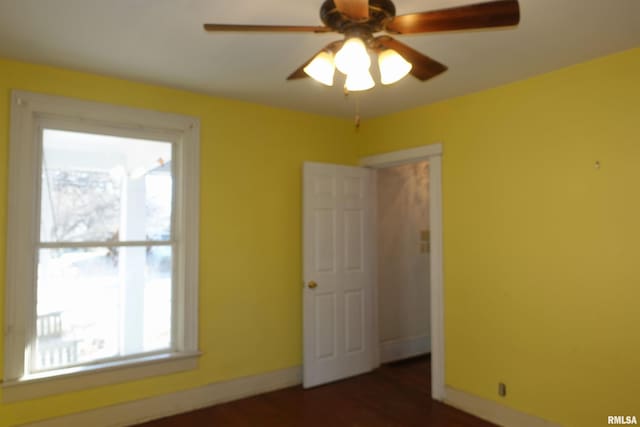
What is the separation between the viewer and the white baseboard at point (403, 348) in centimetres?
458

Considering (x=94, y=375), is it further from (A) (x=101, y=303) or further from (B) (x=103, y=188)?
(B) (x=103, y=188)

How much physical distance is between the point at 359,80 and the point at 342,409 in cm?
267

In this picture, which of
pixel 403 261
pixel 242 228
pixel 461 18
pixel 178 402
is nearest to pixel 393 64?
pixel 461 18

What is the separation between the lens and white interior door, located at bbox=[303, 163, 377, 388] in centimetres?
389

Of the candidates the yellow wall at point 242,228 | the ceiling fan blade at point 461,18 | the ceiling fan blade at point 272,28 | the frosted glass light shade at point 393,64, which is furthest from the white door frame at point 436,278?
the ceiling fan blade at point 272,28

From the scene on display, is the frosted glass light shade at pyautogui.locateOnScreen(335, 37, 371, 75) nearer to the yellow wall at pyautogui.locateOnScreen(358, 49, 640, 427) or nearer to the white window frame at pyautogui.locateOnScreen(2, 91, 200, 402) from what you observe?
the yellow wall at pyautogui.locateOnScreen(358, 49, 640, 427)

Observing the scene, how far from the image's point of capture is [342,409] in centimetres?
340

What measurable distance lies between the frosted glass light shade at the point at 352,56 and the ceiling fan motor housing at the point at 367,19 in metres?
0.05

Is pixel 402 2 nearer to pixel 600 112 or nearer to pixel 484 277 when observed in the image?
pixel 600 112

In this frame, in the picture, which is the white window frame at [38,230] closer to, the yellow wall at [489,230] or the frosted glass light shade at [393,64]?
the yellow wall at [489,230]

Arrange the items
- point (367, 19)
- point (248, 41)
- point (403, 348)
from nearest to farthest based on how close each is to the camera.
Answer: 1. point (367, 19)
2. point (248, 41)
3. point (403, 348)

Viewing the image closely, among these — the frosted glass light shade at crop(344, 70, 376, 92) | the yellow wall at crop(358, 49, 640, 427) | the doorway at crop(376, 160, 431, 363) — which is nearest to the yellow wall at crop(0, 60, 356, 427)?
the doorway at crop(376, 160, 431, 363)

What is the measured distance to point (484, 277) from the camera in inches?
130

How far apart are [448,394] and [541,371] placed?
Answer: 2.77 feet
